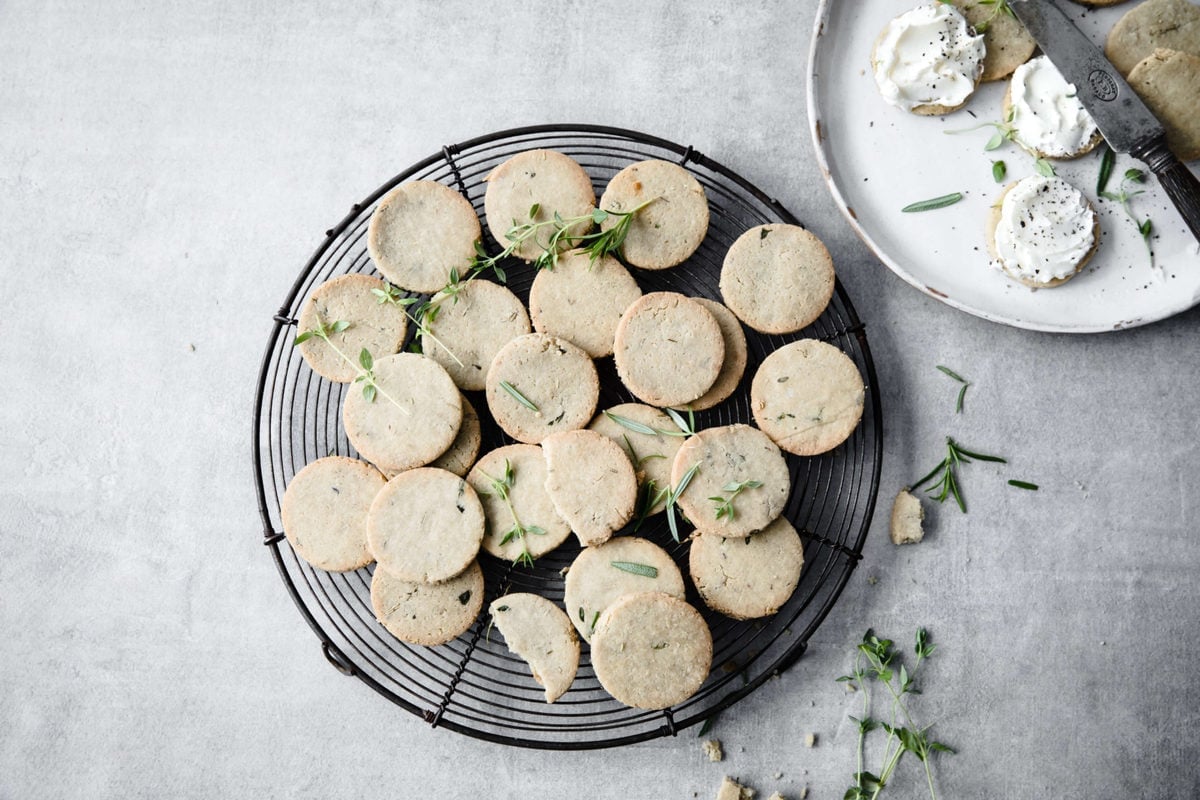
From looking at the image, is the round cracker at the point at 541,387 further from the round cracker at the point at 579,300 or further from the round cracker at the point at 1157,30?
the round cracker at the point at 1157,30

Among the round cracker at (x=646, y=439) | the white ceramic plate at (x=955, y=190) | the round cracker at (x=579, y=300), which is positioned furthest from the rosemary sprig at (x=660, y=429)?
the white ceramic plate at (x=955, y=190)

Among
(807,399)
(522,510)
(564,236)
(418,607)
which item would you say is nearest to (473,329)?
(564,236)

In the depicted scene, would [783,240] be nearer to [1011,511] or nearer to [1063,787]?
[1011,511]

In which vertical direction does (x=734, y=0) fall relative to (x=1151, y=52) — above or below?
above

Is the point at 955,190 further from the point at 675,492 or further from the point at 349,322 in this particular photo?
the point at 349,322

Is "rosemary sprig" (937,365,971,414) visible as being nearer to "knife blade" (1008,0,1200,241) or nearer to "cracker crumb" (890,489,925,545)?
"cracker crumb" (890,489,925,545)

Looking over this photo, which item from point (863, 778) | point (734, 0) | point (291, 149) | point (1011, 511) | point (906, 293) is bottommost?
point (863, 778)

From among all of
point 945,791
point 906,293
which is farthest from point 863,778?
point 906,293
